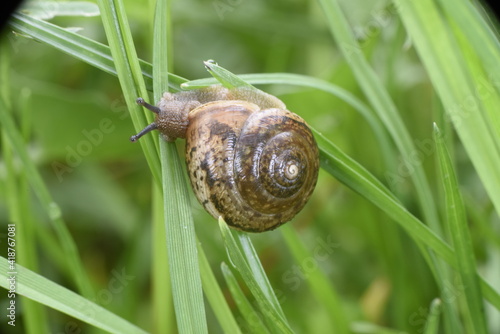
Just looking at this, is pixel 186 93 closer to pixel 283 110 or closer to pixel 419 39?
pixel 283 110

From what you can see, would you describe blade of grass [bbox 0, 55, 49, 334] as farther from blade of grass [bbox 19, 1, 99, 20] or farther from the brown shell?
the brown shell

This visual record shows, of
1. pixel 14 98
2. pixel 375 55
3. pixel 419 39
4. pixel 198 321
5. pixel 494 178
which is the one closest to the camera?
pixel 198 321

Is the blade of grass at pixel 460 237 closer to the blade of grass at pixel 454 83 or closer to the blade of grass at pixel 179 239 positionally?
the blade of grass at pixel 454 83

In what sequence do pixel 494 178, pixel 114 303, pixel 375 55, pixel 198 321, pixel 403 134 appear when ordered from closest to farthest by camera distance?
1. pixel 198 321
2. pixel 494 178
3. pixel 403 134
4. pixel 114 303
5. pixel 375 55

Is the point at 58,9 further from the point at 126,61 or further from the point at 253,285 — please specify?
the point at 253,285

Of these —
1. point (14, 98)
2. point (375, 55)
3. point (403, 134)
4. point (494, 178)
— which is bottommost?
point (494, 178)

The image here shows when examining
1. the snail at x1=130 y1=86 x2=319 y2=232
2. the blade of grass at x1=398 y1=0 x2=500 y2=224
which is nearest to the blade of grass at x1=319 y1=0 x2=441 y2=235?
the blade of grass at x1=398 y1=0 x2=500 y2=224

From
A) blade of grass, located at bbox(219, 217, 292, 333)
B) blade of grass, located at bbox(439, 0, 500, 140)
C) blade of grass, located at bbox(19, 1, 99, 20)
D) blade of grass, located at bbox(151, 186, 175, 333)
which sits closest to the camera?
blade of grass, located at bbox(219, 217, 292, 333)

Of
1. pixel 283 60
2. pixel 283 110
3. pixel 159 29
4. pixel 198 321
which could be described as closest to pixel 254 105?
pixel 283 110
